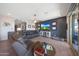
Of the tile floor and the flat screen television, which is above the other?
the flat screen television

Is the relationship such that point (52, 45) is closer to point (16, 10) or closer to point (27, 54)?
point (27, 54)

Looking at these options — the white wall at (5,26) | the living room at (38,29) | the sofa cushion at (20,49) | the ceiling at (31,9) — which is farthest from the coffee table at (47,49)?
the white wall at (5,26)

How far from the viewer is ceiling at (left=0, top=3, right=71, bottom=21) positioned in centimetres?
207

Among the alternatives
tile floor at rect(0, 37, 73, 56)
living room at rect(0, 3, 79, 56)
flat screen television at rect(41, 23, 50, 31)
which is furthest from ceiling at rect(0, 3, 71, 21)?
tile floor at rect(0, 37, 73, 56)

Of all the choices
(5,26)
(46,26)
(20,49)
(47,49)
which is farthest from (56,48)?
(5,26)

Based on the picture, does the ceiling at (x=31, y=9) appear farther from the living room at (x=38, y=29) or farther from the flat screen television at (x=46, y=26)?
the flat screen television at (x=46, y=26)

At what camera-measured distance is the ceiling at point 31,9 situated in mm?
2066

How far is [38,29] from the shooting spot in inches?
84.4

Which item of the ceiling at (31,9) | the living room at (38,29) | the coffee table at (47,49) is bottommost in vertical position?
the coffee table at (47,49)

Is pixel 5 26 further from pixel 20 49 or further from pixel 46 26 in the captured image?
pixel 46 26

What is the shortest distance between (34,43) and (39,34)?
0.62 feet

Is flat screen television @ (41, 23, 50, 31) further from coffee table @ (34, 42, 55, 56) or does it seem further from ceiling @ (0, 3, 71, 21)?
coffee table @ (34, 42, 55, 56)

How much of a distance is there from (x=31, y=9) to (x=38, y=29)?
1.27 ft

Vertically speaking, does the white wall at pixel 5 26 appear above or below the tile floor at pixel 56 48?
above
